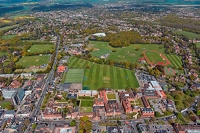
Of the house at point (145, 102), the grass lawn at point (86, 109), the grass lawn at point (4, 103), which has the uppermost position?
the house at point (145, 102)

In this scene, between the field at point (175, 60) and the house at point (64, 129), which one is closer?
the house at point (64, 129)

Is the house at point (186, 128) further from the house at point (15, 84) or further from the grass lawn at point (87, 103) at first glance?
the house at point (15, 84)

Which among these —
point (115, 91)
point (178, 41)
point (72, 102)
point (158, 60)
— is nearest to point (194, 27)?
point (178, 41)

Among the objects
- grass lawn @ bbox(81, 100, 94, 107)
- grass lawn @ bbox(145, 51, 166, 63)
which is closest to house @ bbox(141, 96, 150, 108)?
grass lawn @ bbox(81, 100, 94, 107)

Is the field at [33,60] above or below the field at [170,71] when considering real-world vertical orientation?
below

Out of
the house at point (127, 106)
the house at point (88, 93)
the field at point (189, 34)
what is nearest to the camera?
the house at point (127, 106)

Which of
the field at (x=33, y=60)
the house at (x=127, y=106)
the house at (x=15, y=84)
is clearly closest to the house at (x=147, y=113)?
the house at (x=127, y=106)
